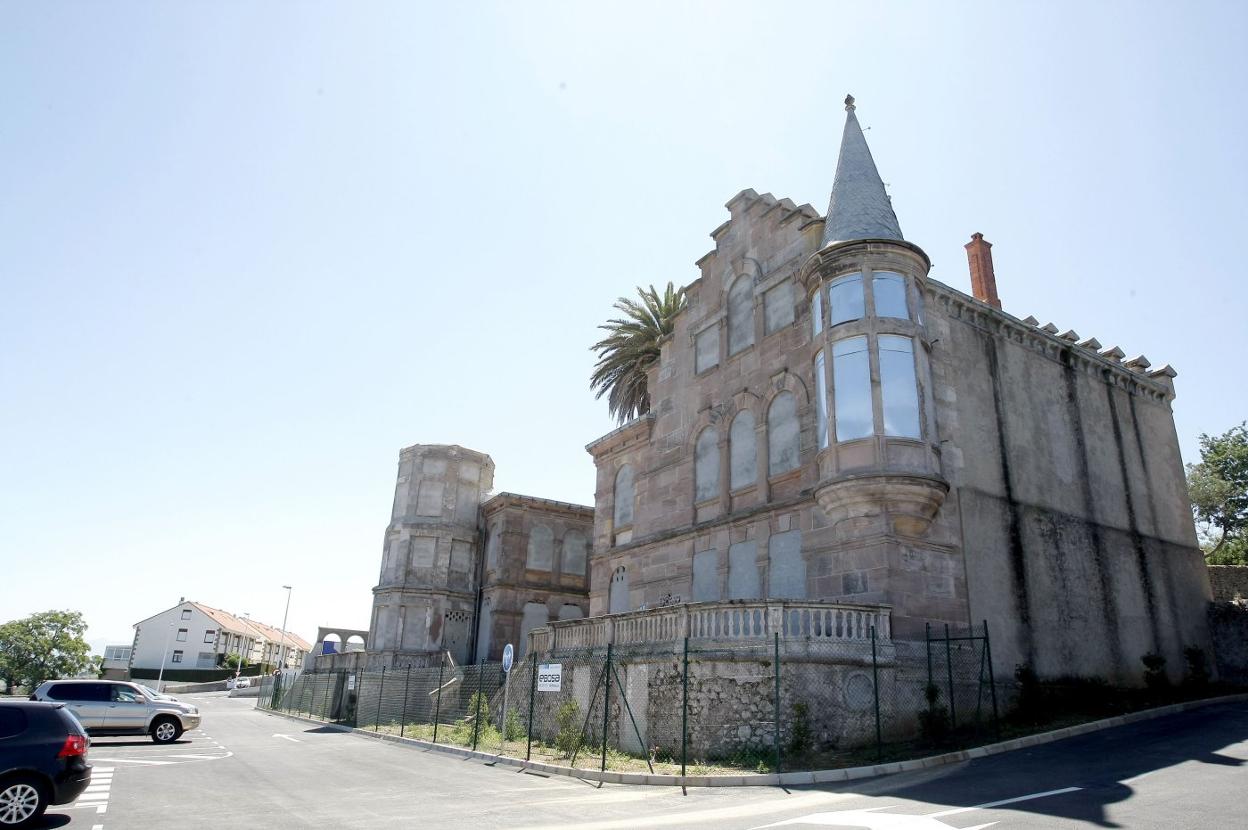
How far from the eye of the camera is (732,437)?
25.4 m

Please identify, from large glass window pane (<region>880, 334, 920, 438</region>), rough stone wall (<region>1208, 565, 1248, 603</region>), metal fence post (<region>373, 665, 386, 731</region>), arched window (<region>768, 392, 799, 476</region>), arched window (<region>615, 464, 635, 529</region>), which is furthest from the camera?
arched window (<region>615, 464, 635, 529</region>)

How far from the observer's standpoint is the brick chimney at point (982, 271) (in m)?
26.4

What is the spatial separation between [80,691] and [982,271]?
29966 mm

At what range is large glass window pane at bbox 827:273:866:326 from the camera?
2033 cm

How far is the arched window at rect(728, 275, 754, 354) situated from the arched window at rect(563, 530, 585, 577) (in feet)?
61.9

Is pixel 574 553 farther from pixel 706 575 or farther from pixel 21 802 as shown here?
pixel 21 802

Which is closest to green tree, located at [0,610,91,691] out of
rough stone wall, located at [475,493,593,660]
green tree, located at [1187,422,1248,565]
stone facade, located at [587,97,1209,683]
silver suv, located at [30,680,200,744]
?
rough stone wall, located at [475,493,593,660]

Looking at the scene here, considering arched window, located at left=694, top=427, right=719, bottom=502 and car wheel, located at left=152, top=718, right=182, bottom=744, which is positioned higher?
arched window, located at left=694, top=427, right=719, bottom=502

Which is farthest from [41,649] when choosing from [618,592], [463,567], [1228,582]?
[1228,582]

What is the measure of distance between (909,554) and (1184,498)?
16.0 metres

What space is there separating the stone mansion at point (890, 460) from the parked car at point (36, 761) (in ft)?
36.1

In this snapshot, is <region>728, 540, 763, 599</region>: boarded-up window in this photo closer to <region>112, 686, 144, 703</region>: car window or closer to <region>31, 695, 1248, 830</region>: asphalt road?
<region>31, 695, 1248, 830</region>: asphalt road

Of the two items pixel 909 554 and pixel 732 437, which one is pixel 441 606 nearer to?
pixel 732 437

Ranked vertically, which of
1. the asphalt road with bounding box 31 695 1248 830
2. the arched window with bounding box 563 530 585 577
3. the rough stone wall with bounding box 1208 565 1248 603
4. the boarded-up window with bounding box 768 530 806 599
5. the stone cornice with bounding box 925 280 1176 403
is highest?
the stone cornice with bounding box 925 280 1176 403
